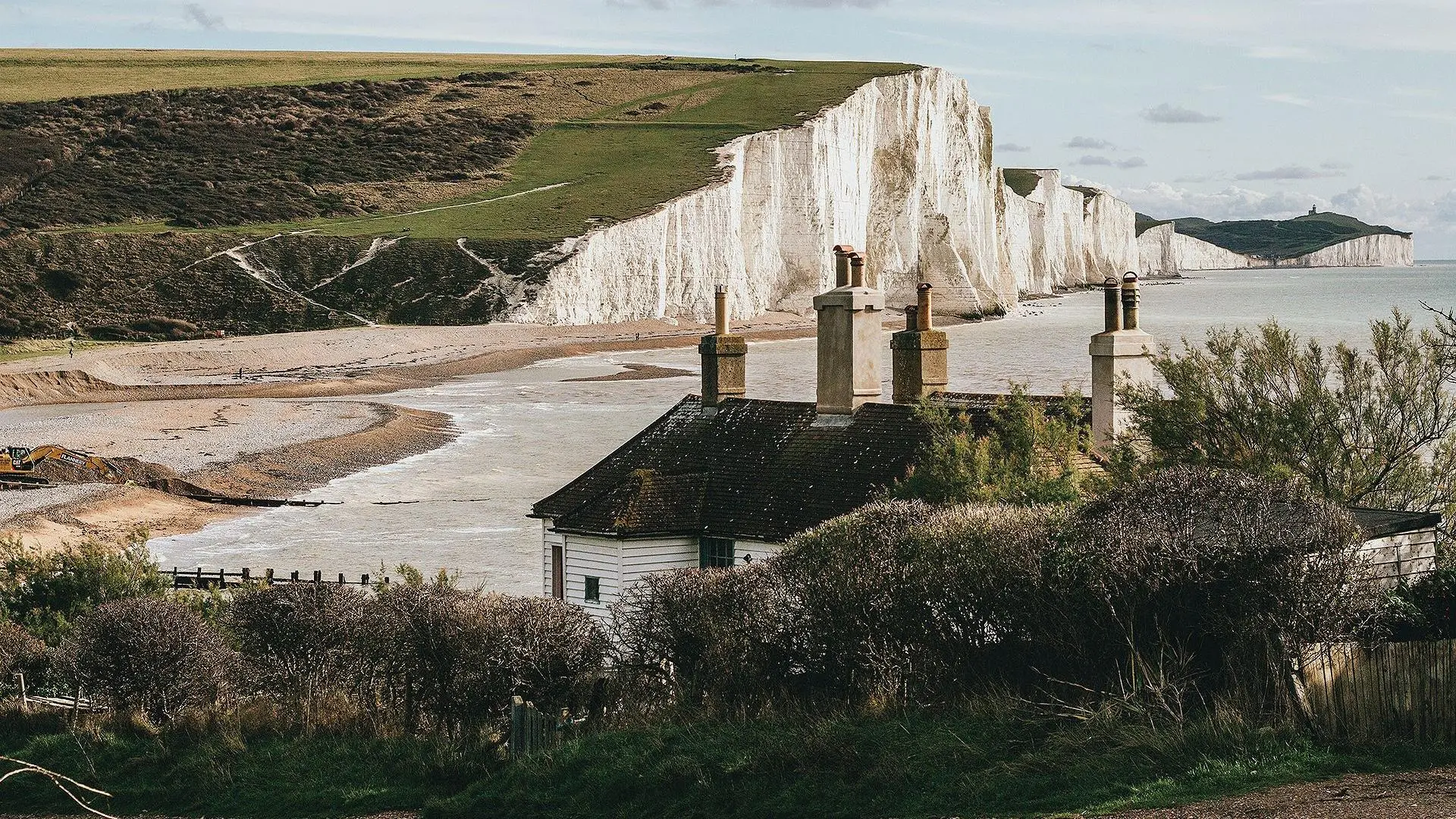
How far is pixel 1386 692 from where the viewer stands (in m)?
9.97

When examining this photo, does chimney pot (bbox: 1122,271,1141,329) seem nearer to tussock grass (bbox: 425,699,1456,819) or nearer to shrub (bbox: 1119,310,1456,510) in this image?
shrub (bbox: 1119,310,1456,510)

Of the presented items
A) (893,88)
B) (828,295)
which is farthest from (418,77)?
(828,295)

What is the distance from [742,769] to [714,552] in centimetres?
610

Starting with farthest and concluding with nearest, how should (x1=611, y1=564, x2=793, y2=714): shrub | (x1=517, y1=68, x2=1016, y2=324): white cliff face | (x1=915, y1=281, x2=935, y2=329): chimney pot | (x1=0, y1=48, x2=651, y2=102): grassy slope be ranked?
(x1=0, y1=48, x2=651, y2=102): grassy slope → (x1=517, y1=68, x2=1016, y2=324): white cliff face → (x1=915, y1=281, x2=935, y2=329): chimney pot → (x1=611, y1=564, x2=793, y2=714): shrub

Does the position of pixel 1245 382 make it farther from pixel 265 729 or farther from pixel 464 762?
pixel 265 729

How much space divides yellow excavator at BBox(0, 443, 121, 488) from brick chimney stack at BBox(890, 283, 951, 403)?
25.8m

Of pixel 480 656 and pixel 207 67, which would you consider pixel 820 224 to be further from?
pixel 480 656

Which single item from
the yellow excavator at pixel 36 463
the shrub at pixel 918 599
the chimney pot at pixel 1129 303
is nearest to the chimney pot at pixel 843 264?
the chimney pot at pixel 1129 303

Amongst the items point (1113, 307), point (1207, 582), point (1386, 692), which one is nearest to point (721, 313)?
point (1113, 307)

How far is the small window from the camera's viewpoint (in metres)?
17.4

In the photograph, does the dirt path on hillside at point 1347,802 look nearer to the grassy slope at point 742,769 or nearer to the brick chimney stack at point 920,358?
the grassy slope at point 742,769

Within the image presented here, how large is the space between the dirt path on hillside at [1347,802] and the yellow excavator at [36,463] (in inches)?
1352

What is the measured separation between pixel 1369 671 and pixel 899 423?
8.17 m

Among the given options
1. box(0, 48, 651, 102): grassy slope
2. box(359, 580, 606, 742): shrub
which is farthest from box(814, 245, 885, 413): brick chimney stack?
box(0, 48, 651, 102): grassy slope
